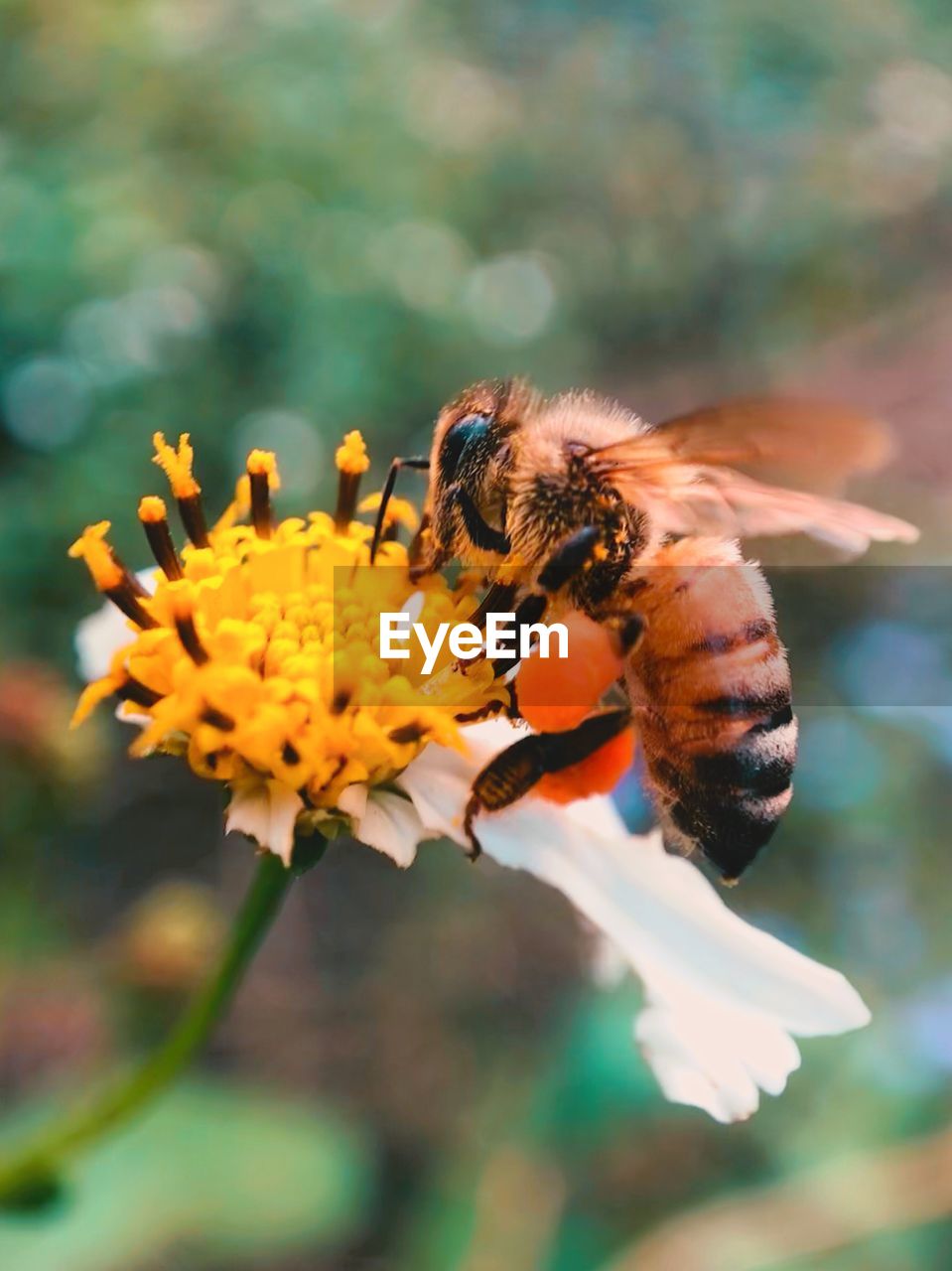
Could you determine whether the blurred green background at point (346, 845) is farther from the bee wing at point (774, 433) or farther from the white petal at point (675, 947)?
the bee wing at point (774, 433)

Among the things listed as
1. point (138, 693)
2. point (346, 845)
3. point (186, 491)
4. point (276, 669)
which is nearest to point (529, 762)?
point (276, 669)

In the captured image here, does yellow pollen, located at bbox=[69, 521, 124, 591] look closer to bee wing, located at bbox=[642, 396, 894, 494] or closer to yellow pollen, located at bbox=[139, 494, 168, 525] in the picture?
yellow pollen, located at bbox=[139, 494, 168, 525]

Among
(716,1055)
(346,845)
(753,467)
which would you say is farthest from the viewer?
(346,845)

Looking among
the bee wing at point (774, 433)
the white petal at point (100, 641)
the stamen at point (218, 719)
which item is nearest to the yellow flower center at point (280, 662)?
the stamen at point (218, 719)

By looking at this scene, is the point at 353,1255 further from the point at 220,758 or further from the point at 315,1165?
the point at 220,758

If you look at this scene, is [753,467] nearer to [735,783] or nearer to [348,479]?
[735,783]

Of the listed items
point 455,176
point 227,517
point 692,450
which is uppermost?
point 692,450

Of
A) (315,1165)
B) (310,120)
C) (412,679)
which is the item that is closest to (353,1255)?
(315,1165)
